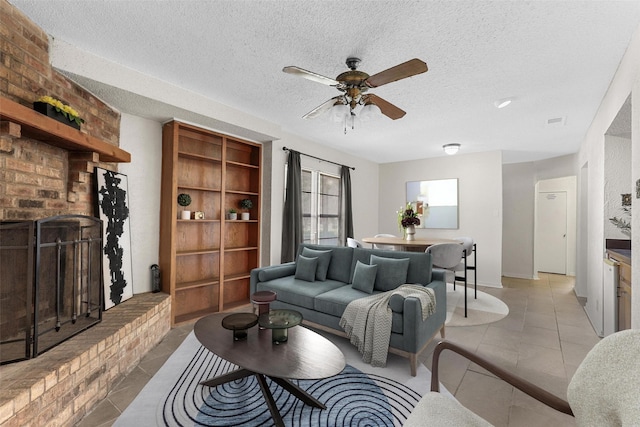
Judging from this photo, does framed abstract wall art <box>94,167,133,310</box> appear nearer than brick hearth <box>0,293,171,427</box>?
No

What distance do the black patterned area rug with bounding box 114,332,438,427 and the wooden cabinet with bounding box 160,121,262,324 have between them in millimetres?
1274

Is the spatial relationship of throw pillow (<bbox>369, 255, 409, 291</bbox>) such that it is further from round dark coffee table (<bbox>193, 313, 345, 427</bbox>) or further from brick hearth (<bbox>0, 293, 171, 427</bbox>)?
brick hearth (<bbox>0, 293, 171, 427</bbox>)

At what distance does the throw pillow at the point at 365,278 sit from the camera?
9.90 feet

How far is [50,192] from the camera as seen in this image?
2244 mm

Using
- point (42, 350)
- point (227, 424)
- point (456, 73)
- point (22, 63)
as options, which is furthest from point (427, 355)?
point (22, 63)

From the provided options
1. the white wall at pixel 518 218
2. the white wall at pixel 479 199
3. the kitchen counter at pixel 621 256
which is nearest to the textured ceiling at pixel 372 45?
the kitchen counter at pixel 621 256

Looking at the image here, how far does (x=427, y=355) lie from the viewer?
8.73ft

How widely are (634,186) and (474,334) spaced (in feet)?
6.36

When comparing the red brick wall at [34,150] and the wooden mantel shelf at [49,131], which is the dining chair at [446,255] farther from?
the red brick wall at [34,150]

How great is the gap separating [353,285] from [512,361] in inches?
60.7

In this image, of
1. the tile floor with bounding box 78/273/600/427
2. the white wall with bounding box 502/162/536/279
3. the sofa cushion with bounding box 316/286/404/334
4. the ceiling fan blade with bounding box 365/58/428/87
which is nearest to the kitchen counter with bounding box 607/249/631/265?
the tile floor with bounding box 78/273/600/427

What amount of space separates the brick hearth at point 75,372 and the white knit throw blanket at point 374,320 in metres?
1.77

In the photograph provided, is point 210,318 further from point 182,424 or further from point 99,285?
point 99,285

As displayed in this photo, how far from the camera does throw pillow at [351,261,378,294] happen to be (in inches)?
119
